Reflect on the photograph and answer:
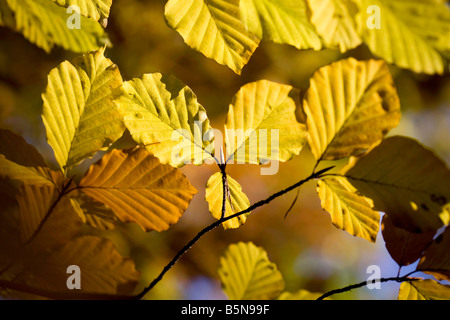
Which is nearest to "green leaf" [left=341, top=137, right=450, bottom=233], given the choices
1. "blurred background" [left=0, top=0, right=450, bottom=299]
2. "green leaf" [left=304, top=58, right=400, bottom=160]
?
"green leaf" [left=304, top=58, right=400, bottom=160]

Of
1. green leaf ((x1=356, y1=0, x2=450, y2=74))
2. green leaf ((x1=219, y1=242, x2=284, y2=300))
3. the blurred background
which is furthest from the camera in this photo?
the blurred background

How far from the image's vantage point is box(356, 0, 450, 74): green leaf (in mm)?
170

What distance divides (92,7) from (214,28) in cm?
8

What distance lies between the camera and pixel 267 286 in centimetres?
33

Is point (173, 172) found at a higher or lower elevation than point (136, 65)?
lower

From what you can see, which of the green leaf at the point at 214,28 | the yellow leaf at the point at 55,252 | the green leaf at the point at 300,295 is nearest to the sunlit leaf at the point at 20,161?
the yellow leaf at the point at 55,252

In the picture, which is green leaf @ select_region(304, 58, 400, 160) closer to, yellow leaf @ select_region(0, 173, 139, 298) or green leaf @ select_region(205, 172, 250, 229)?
green leaf @ select_region(205, 172, 250, 229)

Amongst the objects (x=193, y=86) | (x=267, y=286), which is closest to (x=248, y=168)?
(x=193, y=86)

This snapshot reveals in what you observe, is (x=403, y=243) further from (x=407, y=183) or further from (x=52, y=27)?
(x=52, y=27)

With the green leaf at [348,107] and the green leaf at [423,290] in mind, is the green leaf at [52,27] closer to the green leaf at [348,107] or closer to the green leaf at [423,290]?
the green leaf at [348,107]

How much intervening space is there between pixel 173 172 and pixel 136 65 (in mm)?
1125

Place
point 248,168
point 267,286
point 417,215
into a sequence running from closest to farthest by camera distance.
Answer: point 417,215 → point 267,286 → point 248,168

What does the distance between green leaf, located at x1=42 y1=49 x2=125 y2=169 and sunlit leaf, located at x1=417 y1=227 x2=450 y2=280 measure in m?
0.22
